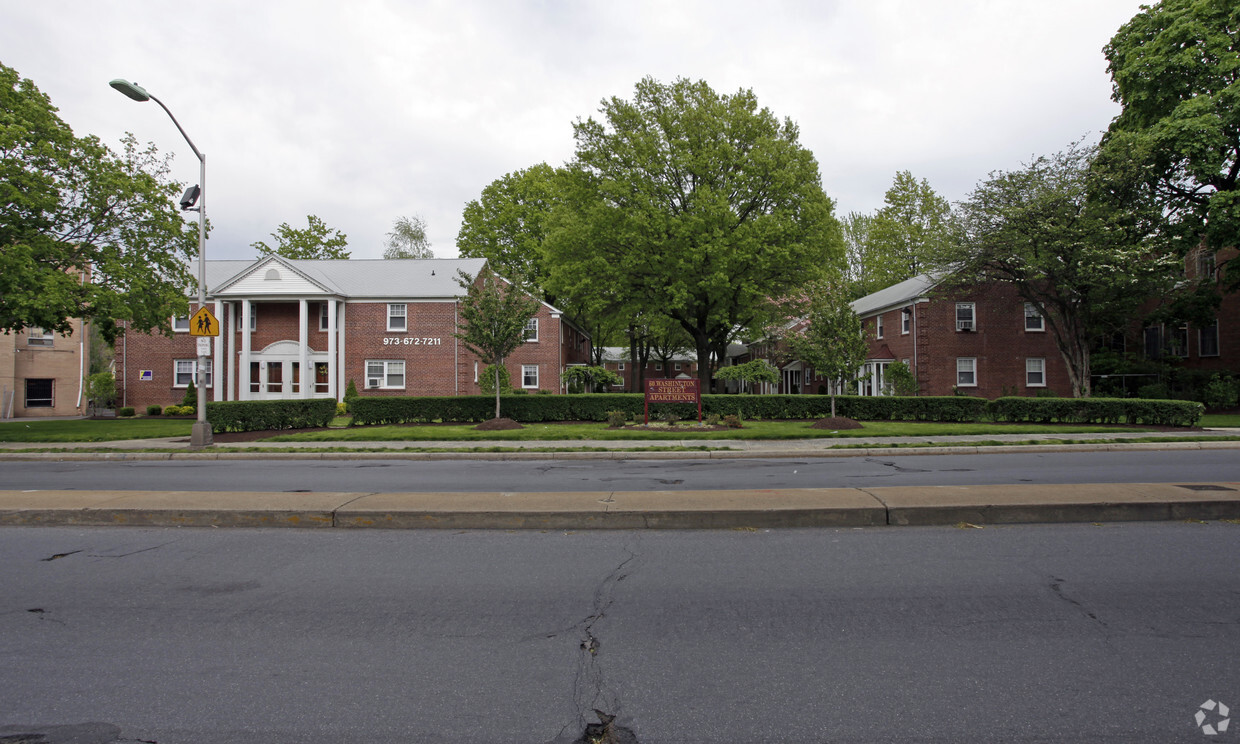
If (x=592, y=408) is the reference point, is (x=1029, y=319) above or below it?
above

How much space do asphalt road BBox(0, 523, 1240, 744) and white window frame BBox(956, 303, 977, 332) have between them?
30848mm

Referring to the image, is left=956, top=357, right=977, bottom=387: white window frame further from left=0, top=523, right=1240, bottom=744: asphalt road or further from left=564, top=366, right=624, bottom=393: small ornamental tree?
left=0, top=523, right=1240, bottom=744: asphalt road

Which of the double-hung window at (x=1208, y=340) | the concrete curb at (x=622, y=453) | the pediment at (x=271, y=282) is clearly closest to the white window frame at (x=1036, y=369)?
the double-hung window at (x=1208, y=340)

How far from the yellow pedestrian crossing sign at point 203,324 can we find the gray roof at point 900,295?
2683 centimetres

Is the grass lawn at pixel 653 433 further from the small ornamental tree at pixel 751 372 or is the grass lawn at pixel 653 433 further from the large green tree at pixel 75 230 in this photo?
the small ornamental tree at pixel 751 372

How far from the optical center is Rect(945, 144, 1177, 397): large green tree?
2759 cm

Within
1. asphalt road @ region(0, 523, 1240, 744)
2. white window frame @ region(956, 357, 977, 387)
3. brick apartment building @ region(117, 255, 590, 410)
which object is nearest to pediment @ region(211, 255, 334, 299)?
brick apartment building @ region(117, 255, 590, 410)

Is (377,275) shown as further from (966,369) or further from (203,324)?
(966,369)

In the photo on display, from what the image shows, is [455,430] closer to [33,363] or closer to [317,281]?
[317,281]

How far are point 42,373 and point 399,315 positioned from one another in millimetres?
19832

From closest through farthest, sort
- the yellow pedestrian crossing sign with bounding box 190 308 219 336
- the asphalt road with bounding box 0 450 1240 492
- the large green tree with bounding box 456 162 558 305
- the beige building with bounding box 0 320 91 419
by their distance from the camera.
→ the asphalt road with bounding box 0 450 1240 492, the yellow pedestrian crossing sign with bounding box 190 308 219 336, the beige building with bounding box 0 320 91 419, the large green tree with bounding box 456 162 558 305

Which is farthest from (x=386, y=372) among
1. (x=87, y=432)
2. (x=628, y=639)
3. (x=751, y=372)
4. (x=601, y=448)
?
(x=628, y=639)

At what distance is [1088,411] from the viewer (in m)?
23.2

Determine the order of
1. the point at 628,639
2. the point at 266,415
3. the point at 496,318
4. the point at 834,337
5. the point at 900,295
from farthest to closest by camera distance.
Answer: the point at 900,295 → the point at 496,318 → the point at 834,337 → the point at 266,415 → the point at 628,639
